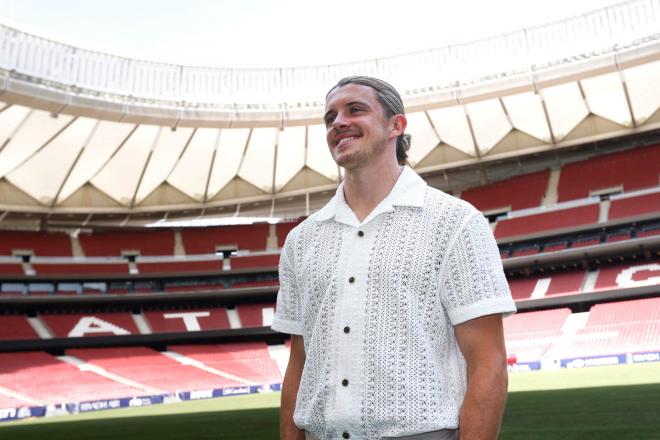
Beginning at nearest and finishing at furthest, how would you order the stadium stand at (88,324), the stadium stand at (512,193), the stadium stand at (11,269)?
the stadium stand at (88,324)
the stadium stand at (11,269)
the stadium stand at (512,193)

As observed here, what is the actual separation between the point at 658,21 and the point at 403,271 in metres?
30.2

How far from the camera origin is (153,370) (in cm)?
3034

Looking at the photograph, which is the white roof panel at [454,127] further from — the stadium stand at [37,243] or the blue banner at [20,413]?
the stadium stand at [37,243]

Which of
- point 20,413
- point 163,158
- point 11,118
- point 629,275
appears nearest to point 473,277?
point 20,413

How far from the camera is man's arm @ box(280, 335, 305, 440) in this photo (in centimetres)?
244

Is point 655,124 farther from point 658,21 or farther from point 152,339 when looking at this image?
point 152,339

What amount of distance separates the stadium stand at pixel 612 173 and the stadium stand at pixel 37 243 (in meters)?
31.1

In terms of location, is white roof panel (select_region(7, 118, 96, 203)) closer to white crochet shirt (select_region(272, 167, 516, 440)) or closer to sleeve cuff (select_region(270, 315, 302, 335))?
sleeve cuff (select_region(270, 315, 302, 335))

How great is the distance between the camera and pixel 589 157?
124 feet

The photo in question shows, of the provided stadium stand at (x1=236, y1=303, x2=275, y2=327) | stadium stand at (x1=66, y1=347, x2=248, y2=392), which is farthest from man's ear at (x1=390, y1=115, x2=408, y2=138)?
stadium stand at (x1=236, y1=303, x2=275, y2=327)

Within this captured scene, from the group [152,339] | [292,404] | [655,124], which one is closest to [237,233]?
[152,339]

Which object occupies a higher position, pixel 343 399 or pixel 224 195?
pixel 224 195

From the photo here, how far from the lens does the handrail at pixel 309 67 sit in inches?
1006

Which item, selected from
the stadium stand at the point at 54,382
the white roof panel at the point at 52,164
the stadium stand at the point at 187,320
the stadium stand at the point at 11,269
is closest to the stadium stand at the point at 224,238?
the stadium stand at the point at 187,320
